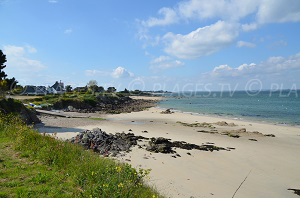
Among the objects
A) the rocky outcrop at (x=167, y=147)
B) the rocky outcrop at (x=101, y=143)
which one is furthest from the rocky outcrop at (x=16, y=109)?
the rocky outcrop at (x=167, y=147)

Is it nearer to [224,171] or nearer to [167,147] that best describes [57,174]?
[224,171]

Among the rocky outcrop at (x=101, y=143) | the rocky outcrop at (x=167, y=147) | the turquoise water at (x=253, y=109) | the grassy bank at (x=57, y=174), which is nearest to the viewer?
the grassy bank at (x=57, y=174)

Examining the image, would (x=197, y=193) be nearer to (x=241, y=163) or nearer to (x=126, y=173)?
(x=126, y=173)

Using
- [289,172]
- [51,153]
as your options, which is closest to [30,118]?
[51,153]

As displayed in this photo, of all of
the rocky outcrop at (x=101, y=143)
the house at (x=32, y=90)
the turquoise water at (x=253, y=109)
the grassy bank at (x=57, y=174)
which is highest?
the house at (x=32, y=90)

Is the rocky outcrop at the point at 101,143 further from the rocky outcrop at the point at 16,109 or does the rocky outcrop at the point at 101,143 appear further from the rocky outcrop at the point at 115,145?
the rocky outcrop at the point at 16,109

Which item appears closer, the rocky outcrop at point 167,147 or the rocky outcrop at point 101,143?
the rocky outcrop at point 101,143

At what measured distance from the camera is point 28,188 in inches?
192

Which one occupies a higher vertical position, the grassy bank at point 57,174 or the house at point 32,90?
the house at point 32,90

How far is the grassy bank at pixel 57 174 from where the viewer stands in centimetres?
474

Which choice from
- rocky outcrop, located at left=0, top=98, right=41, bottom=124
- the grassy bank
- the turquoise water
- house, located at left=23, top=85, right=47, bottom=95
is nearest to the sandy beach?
the grassy bank

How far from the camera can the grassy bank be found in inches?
187

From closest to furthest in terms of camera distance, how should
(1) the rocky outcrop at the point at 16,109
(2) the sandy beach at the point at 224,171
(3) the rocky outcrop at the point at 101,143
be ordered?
(2) the sandy beach at the point at 224,171, (3) the rocky outcrop at the point at 101,143, (1) the rocky outcrop at the point at 16,109

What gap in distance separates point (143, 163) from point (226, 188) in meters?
4.49
